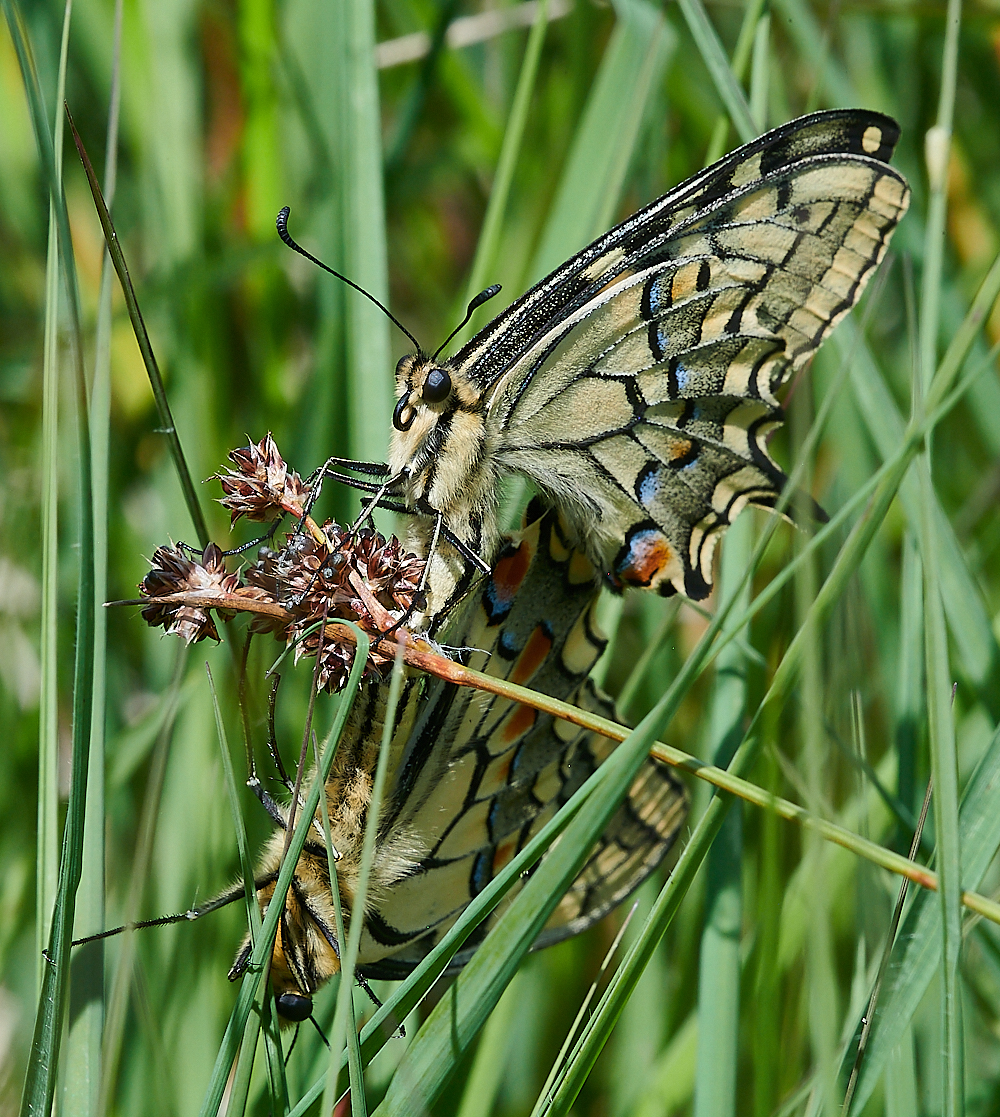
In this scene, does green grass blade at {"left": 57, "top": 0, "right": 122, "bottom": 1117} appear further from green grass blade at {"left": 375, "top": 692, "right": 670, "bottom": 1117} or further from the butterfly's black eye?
the butterfly's black eye

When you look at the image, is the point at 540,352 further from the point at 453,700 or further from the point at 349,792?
the point at 349,792

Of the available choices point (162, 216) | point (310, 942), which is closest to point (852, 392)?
point (310, 942)

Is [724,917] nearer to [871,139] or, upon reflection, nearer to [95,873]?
[95,873]

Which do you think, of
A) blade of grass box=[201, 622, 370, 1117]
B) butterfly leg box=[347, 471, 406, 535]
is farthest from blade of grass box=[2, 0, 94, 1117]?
butterfly leg box=[347, 471, 406, 535]

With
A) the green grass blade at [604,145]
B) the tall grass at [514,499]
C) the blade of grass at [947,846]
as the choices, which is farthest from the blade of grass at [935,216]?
the green grass blade at [604,145]

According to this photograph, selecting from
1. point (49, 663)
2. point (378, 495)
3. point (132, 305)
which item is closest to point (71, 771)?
point (49, 663)

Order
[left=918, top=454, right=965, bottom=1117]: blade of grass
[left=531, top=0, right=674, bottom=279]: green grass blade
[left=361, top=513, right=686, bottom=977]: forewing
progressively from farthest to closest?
[left=531, top=0, right=674, bottom=279]: green grass blade
[left=361, top=513, right=686, bottom=977]: forewing
[left=918, top=454, right=965, bottom=1117]: blade of grass
